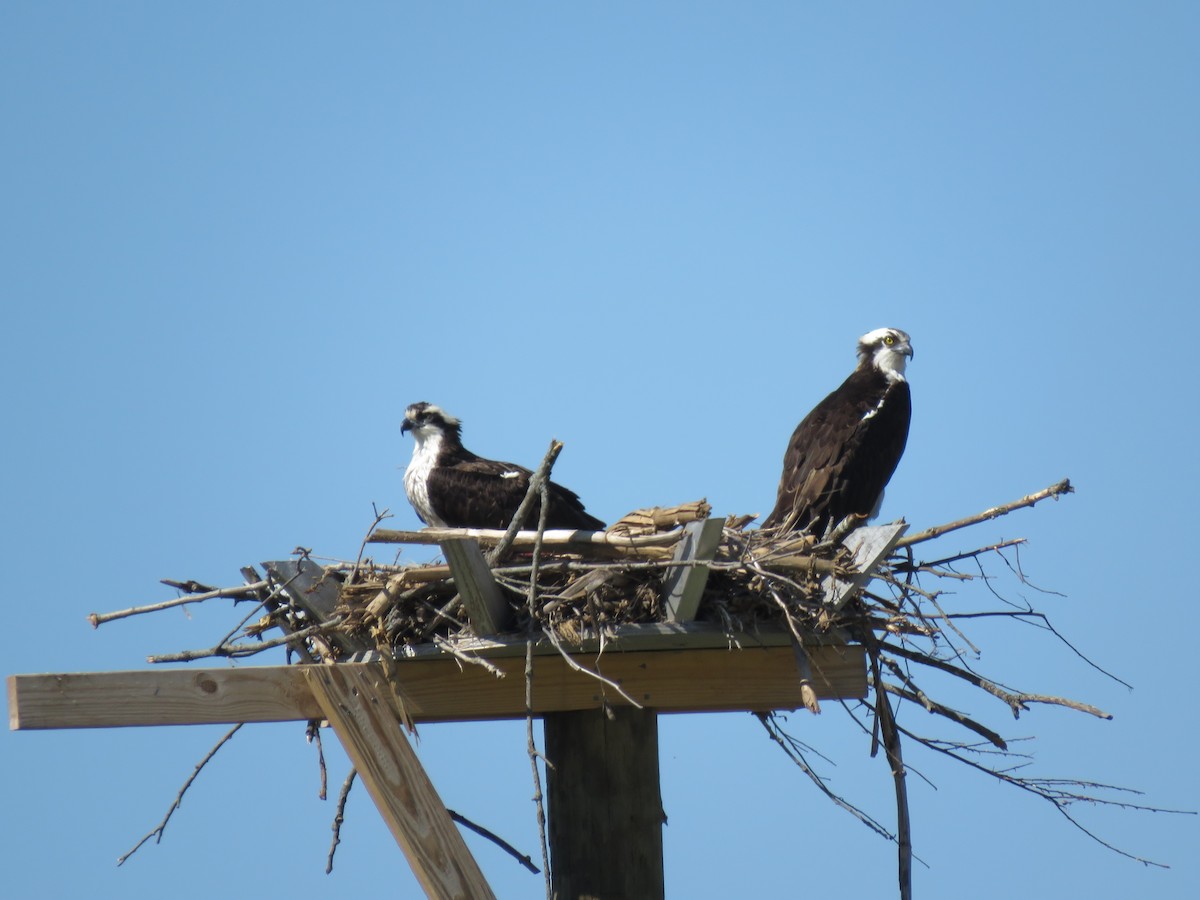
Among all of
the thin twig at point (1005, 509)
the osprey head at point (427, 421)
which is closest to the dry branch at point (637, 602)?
→ the thin twig at point (1005, 509)

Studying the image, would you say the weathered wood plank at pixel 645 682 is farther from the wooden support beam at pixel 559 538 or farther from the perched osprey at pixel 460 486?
the perched osprey at pixel 460 486

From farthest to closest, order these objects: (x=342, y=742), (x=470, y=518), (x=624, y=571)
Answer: (x=470, y=518), (x=624, y=571), (x=342, y=742)

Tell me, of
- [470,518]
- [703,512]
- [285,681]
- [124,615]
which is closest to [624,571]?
[703,512]

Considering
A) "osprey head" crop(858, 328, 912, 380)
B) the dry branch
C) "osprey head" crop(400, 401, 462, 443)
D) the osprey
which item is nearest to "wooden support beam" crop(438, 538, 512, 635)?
the dry branch

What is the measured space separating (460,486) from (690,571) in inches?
132

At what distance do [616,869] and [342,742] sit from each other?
4.18 feet

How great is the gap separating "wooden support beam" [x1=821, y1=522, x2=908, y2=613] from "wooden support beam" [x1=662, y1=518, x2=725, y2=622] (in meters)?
0.47

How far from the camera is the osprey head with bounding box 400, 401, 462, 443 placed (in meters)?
8.78

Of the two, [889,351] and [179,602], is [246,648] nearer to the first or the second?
[179,602]

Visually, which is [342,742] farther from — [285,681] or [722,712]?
[722,712]

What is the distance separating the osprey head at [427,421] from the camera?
8781mm

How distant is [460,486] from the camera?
7984 mm

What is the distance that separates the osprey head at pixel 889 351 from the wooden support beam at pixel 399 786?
17.0 ft

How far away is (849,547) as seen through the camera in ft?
17.3
